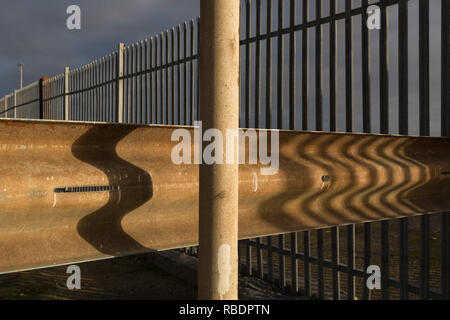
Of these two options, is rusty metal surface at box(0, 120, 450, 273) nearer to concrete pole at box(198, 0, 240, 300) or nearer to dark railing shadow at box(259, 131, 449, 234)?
dark railing shadow at box(259, 131, 449, 234)

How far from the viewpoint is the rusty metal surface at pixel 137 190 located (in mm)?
1866

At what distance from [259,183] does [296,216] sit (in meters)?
0.41

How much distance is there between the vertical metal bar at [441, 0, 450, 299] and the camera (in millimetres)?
4207

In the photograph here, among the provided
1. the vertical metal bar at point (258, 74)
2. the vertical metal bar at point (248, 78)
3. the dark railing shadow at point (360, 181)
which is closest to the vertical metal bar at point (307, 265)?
the vertical metal bar at point (248, 78)

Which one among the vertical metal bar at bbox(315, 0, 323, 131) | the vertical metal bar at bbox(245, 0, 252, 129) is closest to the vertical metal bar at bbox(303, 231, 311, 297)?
the vertical metal bar at bbox(315, 0, 323, 131)

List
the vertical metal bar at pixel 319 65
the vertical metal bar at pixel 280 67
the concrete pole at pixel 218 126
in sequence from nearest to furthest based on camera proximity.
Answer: the concrete pole at pixel 218 126
the vertical metal bar at pixel 319 65
the vertical metal bar at pixel 280 67

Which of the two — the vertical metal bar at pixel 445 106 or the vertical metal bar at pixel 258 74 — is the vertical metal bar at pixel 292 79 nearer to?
the vertical metal bar at pixel 258 74

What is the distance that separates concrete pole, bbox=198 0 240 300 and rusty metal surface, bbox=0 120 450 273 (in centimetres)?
39

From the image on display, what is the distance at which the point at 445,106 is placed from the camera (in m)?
4.28

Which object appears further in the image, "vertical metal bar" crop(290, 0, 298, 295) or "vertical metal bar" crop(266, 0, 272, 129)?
"vertical metal bar" crop(266, 0, 272, 129)

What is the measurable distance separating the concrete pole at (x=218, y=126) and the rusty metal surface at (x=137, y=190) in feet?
1.30

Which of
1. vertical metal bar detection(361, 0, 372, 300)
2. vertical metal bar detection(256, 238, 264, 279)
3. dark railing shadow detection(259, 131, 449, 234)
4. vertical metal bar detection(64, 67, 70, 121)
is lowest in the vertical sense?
vertical metal bar detection(256, 238, 264, 279)

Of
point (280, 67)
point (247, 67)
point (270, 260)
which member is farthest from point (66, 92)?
point (270, 260)

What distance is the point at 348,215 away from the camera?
3.01m
